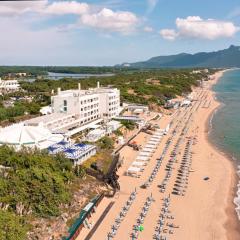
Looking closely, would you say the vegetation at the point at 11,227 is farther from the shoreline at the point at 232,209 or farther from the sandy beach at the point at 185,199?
the shoreline at the point at 232,209

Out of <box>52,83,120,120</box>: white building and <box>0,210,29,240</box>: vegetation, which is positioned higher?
<box>52,83,120,120</box>: white building

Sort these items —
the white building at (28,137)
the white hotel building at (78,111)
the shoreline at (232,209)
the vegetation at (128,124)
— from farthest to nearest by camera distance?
the vegetation at (128,124) → the white hotel building at (78,111) → the white building at (28,137) → the shoreline at (232,209)

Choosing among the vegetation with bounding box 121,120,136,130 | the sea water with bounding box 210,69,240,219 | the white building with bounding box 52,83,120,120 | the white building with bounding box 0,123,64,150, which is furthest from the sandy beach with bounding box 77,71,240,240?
the white building with bounding box 52,83,120,120

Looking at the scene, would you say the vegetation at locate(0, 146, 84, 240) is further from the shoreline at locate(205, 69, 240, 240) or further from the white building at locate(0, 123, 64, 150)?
the shoreline at locate(205, 69, 240, 240)

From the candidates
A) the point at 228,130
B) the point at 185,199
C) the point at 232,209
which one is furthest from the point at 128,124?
the point at 232,209

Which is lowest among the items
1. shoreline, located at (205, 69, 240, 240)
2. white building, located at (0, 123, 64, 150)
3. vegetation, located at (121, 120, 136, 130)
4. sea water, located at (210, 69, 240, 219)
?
shoreline, located at (205, 69, 240, 240)

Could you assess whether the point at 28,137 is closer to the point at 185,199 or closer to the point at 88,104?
the point at 88,104

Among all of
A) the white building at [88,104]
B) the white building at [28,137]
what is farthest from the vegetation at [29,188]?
the white building at [88,104]

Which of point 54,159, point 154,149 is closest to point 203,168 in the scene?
point 154,149

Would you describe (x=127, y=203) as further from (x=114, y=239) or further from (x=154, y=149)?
(x=154, y=149)
